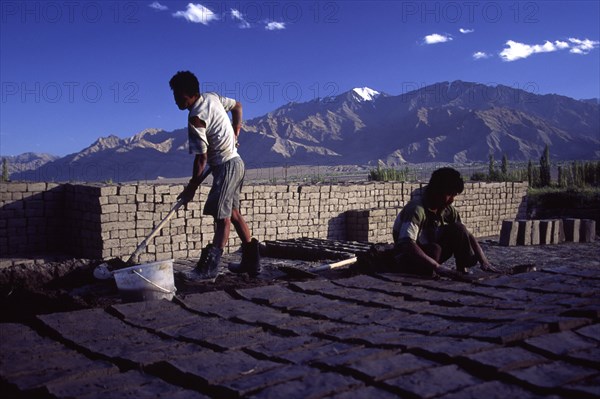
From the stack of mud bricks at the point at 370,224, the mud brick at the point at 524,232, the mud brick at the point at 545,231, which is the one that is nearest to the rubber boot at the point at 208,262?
the stack of mud bricks at the point at 370,224

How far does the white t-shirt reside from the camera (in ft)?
16.4

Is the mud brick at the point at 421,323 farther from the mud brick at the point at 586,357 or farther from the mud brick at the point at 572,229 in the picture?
the mud brick at the point at 572,229

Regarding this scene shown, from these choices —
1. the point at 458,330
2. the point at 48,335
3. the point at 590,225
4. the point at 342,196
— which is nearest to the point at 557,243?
the point at 590,225

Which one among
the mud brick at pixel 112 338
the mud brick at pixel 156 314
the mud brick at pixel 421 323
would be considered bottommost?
the mud brick at pixel 112 338

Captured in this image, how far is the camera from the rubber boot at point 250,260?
17.6 ft

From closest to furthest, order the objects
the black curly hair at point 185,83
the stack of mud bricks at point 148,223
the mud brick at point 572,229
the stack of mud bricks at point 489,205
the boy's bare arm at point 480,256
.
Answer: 1. the boy's bare arm at point 480,256
2. the black curly hair at point 185,83
3. the stack of mud bricks at point 148,223
4. the mud brick at point 572,229
5. the stack of mud bricks at point 489,205

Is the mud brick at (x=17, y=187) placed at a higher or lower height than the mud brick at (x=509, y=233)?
higher

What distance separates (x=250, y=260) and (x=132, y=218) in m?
3.50

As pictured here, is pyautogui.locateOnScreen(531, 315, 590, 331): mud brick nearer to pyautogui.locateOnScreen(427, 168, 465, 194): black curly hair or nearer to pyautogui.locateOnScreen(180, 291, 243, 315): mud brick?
pyautogui.locateOnScreen(427, 168, 465, 194): black curly hair

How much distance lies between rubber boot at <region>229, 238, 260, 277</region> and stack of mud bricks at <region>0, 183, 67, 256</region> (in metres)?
4.37

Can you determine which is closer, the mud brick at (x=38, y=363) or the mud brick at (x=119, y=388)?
the mud brick at (x=119, y=388)

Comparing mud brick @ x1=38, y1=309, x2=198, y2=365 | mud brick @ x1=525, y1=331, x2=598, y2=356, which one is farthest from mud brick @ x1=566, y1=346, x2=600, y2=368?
mud brick @ x1=38, y1=309, x2=198, y2=365

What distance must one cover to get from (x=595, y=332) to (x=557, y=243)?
32.8 feet

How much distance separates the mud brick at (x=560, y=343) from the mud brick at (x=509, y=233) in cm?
908
